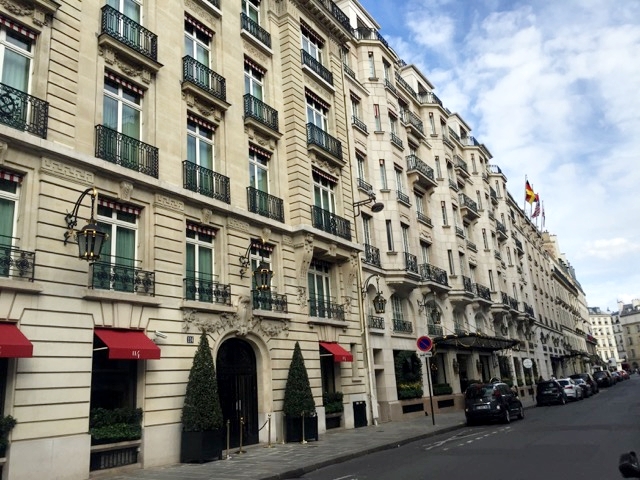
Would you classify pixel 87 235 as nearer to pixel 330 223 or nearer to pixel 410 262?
pixel 330 223

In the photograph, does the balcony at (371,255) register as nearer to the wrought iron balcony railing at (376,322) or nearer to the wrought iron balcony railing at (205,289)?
the wrought iron balcony railing at (376,322)

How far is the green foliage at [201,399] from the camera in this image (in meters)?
13.3

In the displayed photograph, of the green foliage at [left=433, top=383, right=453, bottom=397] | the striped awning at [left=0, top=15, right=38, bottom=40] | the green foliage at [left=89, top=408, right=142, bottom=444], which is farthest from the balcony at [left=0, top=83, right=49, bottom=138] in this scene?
the green foliage at [left=433, top=383, right=453, bottom=397]

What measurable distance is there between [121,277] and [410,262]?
17.7 m

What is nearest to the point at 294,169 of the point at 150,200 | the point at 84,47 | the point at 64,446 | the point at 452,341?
the point at 150,200

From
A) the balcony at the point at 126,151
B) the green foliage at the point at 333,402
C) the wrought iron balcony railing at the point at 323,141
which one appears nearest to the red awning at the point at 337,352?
the green foliage at the point at 333,402

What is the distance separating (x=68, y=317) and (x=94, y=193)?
9.17 ft

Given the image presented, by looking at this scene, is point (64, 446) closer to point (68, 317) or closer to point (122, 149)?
point (68, 317)

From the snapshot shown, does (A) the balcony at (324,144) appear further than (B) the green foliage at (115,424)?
Yes

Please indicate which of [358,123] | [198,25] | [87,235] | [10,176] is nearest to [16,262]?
[87,235]

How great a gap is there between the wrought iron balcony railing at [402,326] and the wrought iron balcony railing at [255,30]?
47.1ft

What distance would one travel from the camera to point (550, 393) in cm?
3195

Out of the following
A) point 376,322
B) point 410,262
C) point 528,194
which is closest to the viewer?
point 376,322

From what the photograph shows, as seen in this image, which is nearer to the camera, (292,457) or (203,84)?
(292,457)
